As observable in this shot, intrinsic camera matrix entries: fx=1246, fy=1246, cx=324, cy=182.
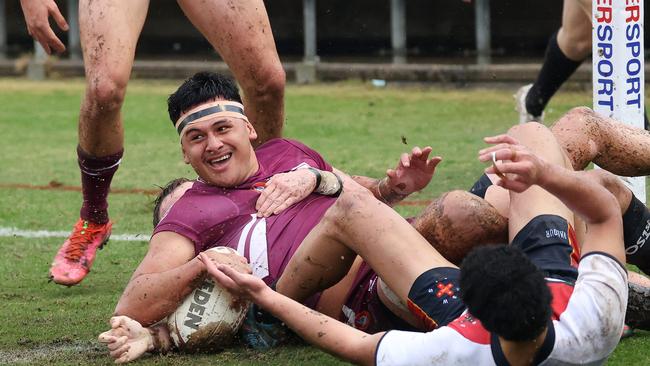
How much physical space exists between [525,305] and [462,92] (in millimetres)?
10876

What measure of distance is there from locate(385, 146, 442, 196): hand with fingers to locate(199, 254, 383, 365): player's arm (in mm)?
1402

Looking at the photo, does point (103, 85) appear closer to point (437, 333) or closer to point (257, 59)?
point (257, 59)

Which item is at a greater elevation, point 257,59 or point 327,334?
point 257,59

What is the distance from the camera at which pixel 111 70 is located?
17.6ft

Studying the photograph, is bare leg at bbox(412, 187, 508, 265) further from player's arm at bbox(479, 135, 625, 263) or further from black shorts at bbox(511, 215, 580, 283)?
player's arm at bbox(479, 135, 625, 263)

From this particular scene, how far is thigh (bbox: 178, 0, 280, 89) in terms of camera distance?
5762 millimetres

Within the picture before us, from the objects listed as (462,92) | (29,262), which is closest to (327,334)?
(29,262)

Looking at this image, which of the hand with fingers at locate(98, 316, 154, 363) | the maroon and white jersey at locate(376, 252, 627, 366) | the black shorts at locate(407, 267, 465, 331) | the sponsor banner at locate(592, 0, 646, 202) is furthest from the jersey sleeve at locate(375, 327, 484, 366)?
the sponsor banner at locate(592, 0, 646, 202)

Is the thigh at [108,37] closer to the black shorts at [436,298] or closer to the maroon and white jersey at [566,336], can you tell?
the black shorts at [436,298]

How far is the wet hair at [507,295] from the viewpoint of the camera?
3.30m

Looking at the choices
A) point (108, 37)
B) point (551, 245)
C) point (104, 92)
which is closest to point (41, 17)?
point (108, 37)

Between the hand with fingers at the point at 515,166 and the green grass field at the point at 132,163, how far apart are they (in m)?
1.01

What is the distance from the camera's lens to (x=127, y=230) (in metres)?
7.31

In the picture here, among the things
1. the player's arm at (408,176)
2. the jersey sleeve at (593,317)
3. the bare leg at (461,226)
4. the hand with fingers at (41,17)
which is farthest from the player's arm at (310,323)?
the hand with fingers at (41,17)
